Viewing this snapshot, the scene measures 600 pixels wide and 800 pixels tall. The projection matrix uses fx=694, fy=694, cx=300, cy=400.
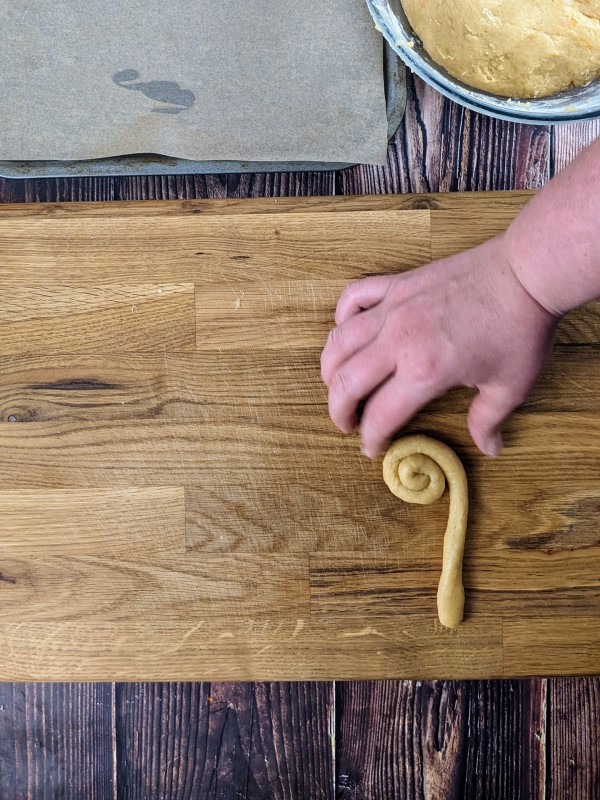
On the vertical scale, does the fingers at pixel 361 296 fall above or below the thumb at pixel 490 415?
above

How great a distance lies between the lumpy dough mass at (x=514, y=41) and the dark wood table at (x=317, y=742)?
838mm

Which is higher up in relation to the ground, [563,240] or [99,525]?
[563,240]

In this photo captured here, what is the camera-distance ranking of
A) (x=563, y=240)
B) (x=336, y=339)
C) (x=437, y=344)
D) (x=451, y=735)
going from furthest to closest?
(x=451, y=735), (x=336, y=339), (x=437, y=344), (x=563, y=240)

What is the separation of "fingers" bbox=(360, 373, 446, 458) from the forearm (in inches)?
6.5

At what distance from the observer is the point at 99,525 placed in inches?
35.6

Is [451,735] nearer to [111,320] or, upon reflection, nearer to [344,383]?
[344,383]

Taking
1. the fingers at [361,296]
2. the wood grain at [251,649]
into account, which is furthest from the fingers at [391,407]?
the wood grain at [251,649]

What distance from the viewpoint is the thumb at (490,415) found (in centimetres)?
78

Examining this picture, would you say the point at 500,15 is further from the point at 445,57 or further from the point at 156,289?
the point at 156,289

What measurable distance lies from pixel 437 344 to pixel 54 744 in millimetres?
829

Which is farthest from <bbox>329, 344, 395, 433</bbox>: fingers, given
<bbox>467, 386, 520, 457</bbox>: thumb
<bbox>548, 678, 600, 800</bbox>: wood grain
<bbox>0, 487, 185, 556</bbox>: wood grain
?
<bbox>548, 678, 600, 800</bbox>: wood grain

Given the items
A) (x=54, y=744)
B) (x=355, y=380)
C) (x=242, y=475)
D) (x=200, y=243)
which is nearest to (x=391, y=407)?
(x=355, y=380)

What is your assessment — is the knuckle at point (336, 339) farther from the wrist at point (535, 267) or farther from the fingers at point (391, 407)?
the wrist at point (535, 267)

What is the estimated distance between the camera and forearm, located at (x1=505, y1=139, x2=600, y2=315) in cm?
61
